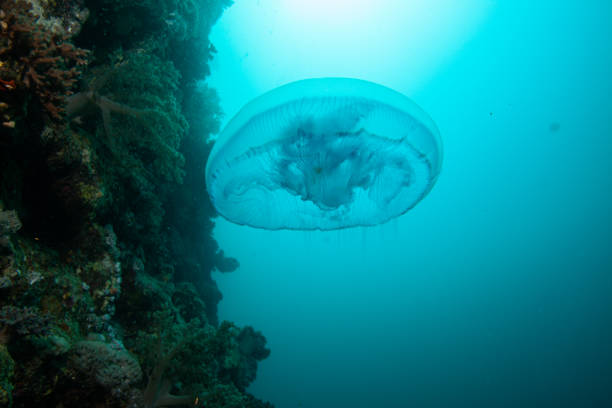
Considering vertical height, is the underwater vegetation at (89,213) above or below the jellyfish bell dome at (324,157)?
below

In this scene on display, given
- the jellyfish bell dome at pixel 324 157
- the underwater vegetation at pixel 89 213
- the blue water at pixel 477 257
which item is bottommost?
the underwater vegetation at pixel 89 213

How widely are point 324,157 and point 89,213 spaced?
2432mm

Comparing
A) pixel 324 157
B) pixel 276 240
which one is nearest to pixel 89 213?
pixel 324 157

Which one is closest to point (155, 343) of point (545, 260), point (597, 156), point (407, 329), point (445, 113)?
point (445, 113)

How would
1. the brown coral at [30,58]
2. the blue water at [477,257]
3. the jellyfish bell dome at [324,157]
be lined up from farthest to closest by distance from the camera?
the blue water at [477,257], the jellyfish bell dome at [324,157], the brown coral at [30,58]

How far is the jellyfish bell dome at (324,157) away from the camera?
2850 millimetres

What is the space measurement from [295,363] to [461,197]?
129ft

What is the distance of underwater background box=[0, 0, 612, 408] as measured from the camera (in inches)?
89.7

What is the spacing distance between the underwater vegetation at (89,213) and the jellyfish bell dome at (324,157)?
89 centimetres

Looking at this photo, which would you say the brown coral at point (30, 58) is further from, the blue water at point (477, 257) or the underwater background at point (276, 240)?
the blue water at point (477, 257)

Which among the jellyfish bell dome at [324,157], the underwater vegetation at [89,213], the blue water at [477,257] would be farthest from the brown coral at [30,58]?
the blue water at [477,257]

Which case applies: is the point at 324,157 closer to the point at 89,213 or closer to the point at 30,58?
the point at 89,213

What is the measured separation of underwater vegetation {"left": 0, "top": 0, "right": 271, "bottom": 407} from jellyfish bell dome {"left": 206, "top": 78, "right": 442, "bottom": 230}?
89 cm

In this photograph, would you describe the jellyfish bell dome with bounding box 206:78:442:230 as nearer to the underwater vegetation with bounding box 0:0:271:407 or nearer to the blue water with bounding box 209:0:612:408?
the underwater vegetation with bounding box 0:0:271:407
